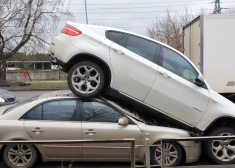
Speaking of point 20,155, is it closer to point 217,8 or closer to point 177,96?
point 177,96

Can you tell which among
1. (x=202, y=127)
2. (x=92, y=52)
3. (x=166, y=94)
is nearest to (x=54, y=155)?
(x=92, y=52)

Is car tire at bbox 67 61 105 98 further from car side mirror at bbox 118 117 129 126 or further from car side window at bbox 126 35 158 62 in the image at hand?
car side window at bbox 126 35 158 62

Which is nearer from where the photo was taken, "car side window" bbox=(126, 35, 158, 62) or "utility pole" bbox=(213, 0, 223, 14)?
"car side window" bbox=(126, 35, 158, 62)

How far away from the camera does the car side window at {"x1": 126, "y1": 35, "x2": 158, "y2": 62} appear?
4582mm

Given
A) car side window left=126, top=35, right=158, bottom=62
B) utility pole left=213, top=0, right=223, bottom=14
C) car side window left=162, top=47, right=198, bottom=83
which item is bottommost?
car side window left=162, top=47, right=198, bottom=83

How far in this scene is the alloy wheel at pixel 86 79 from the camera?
4477 millimetres

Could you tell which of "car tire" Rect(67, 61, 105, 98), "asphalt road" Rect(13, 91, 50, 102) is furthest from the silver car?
"asphalt road" Rect(13, 91, 50, 102)

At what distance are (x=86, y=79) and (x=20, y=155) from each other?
1.54 meters

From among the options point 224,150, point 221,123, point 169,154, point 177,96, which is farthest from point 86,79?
point 224,150

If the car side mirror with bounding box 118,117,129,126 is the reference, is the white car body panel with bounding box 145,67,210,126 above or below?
above

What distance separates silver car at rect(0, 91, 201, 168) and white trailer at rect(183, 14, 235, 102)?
383 centimetres

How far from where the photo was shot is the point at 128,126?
4355 millimetres

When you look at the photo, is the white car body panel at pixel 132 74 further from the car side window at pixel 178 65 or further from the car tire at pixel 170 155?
the car tire at pixel 170 155

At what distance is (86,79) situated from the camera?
4.47 m
